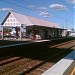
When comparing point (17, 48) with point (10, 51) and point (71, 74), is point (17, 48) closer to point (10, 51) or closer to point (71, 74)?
point (10, 51)

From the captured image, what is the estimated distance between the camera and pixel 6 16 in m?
61.3

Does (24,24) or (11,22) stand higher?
(11,22)

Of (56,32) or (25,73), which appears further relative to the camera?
(56,32)

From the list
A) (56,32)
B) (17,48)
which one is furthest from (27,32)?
(17,48)

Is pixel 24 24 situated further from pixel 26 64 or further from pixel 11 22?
pixel 26 64

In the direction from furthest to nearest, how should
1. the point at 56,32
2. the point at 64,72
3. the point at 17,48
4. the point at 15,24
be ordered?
the point at 56,32, the point at 15,24, the point at 17,48, the point at 64,72

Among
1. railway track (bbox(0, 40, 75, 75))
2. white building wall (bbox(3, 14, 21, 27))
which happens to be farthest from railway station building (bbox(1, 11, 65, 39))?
railway track (bbox(0, 40, 75, 75))

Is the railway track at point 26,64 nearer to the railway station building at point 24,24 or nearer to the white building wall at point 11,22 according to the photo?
the railway station building at point 24,24

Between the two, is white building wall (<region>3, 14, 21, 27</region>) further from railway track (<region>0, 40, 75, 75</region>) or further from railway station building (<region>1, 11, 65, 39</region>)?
railway track (<region>0, 40, 75, 75</region>)

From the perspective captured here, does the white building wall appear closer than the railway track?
No

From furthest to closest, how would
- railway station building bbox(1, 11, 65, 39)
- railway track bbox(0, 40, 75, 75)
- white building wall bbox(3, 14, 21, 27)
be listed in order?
white building wall bbox(3, 14, 21, 27)
railway station building bbox(1, 11, 65, 39)
railway track bbox(0, 40, 75, 75)

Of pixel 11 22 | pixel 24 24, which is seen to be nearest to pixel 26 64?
pixel 24 24

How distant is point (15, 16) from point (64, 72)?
4642 cm

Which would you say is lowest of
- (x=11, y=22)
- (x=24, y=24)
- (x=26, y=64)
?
(x=26, y=64)
